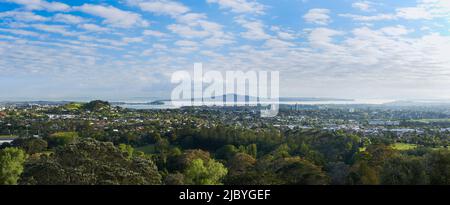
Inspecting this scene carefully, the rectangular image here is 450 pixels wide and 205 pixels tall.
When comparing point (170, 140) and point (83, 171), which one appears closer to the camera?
point (83, 171)

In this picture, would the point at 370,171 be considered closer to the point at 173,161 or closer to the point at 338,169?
the point at 338,169
